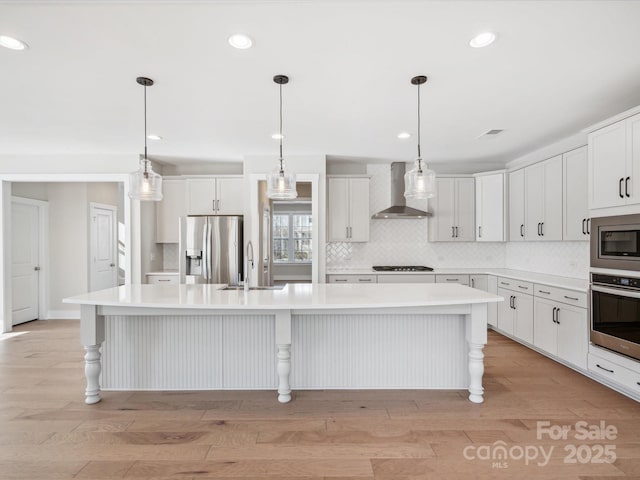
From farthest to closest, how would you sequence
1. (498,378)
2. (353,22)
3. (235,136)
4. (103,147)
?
(103,147) < (235,136) < (498,378) < (353,22)

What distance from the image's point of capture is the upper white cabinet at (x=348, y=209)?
17.3 ft

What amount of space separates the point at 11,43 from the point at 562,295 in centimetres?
492

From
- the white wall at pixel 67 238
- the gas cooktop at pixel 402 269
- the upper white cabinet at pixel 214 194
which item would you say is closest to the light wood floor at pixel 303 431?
the gas cooktop at pixel 402 269

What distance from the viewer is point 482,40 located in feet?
7.07

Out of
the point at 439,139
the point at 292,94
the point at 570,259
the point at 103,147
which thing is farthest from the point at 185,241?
the point at 570,259

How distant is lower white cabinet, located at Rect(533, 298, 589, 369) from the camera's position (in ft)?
10.8

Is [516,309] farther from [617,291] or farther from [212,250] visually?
[212,250]

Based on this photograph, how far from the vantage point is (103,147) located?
15.1 ft

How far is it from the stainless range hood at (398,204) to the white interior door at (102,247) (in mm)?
4756

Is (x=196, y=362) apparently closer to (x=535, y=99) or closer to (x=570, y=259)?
(x=535, y=99)

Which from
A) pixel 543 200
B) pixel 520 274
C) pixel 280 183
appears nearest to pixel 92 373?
pixel 280 183

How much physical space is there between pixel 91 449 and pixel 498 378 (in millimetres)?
3241

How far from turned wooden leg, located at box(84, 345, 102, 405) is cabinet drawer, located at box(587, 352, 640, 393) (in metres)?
4.15

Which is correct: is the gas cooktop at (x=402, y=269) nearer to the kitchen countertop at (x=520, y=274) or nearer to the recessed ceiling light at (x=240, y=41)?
the kitchen countertop at (x=520, y=274)
